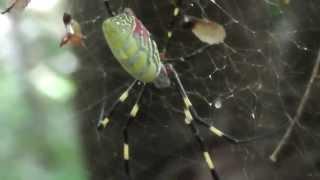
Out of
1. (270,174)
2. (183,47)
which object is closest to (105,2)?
(183,47)

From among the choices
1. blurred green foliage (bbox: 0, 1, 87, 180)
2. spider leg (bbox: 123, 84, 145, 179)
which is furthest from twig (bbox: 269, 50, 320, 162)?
blurred green foliage (bbox: 0, 1, 87, 180)

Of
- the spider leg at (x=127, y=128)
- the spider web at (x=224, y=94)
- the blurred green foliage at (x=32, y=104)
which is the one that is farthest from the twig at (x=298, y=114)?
the blurred green foliage at (x=32, y=104)

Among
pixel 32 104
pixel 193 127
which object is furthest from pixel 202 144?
pixel 32 104

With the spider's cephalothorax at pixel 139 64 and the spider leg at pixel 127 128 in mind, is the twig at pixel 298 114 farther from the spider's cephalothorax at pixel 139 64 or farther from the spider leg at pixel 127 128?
the spider leg at pixel 127 128

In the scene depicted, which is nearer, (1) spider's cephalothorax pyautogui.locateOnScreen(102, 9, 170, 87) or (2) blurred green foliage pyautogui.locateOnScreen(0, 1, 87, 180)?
(1) spider's cephalothorax pyautogui.locateOnScreen(102, 9, 170, 87)

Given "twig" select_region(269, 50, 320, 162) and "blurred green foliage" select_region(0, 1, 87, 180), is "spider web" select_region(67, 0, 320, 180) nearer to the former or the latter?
"twig" select_region(269, 50, 320, 162)

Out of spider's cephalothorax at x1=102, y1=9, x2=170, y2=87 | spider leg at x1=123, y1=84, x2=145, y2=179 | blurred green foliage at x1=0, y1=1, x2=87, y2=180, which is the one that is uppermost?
spider's cephalothorax at x1=102, y1=9, x2=170, y2=87
